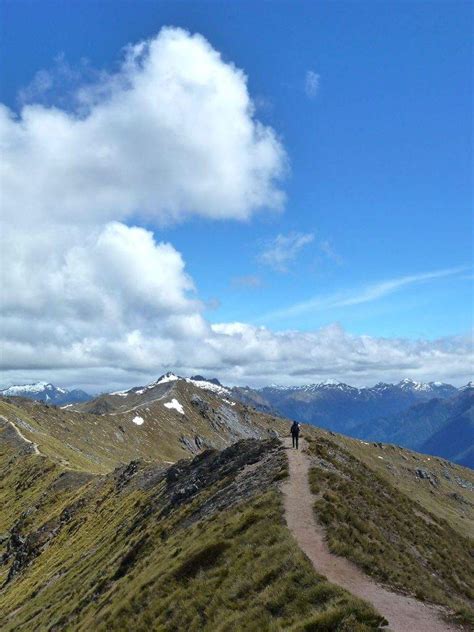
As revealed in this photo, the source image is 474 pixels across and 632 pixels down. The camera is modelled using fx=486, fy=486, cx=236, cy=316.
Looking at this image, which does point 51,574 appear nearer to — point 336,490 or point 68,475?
point 336,490

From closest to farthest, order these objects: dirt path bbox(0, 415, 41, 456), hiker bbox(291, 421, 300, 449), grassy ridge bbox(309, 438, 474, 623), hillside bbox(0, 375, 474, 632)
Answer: hillside bbox(0, 375, 474, 632), grassy ridge bbox(309, 438, 474, 623), hiker bbox(291, 421, 300, 449), dirt path bbox(0, 415, 41, 456)

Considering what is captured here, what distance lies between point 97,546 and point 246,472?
23.6 meters

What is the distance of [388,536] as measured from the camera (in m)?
34.2

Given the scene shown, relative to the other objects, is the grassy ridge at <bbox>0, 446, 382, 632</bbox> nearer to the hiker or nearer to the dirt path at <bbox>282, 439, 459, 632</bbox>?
the dirt path at <bbox>282, 439, 459, 632</bbox>

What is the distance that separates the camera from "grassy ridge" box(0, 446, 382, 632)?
21.2 m

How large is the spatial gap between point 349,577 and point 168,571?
12.5 m

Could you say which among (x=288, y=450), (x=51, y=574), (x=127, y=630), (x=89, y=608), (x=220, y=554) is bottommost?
(x=51, y=574)

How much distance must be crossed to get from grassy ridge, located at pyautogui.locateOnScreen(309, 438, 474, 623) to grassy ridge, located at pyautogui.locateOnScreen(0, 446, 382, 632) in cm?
358

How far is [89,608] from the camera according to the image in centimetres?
3750

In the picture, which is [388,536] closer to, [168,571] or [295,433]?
[168,571]

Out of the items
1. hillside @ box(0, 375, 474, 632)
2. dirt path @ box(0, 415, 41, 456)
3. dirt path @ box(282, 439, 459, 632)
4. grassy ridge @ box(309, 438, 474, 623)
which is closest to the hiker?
grassy ridge @ box(309, 438, 474, 623)

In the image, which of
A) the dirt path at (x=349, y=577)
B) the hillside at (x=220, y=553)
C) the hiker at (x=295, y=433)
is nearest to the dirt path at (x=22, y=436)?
the hillside at (x=220, y=553)

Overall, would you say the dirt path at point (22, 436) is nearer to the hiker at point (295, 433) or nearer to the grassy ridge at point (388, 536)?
the hiker at point (295, 433)

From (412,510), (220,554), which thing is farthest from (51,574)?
(412,510)
